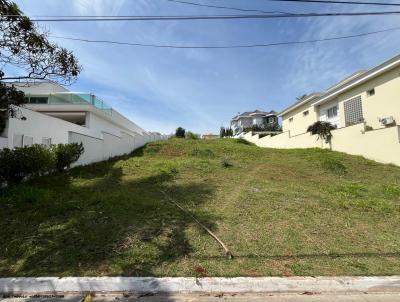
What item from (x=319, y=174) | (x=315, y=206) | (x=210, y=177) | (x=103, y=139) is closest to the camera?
(x=315, y=206)

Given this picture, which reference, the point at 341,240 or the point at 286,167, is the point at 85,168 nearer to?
the point at 286,167

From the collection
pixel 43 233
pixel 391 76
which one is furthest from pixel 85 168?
pixel 391 76

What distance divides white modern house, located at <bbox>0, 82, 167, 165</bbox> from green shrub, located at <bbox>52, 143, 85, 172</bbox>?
1.42 feet

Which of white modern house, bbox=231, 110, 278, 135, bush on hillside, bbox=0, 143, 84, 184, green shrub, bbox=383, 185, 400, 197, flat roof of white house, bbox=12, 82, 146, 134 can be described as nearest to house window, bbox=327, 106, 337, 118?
green shrub, bbox=383, 185, 400, 197

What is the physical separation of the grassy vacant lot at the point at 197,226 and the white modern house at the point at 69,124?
271 centimetres

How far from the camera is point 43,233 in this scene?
6020 millimetres

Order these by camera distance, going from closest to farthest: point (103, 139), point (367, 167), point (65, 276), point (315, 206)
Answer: point (65, 276) < point (315, 206) < point (367, 167) < point (103, 139)

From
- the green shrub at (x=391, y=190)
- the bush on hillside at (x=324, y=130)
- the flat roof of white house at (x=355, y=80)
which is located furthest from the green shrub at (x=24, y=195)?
the bush on hillside at (x=324, y=130)

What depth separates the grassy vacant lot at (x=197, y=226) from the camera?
4.98 metres

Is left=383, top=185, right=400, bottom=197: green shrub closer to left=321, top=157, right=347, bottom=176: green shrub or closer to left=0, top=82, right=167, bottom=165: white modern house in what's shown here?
left=321, top=157, right=347, bottom=176: green shrub

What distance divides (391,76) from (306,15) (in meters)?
11.7

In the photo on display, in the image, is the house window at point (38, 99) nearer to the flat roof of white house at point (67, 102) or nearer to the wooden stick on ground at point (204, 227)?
the flat roof of white house at point (67, 102)

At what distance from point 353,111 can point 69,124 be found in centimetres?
1633

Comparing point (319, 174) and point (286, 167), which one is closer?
point (319, 174)
